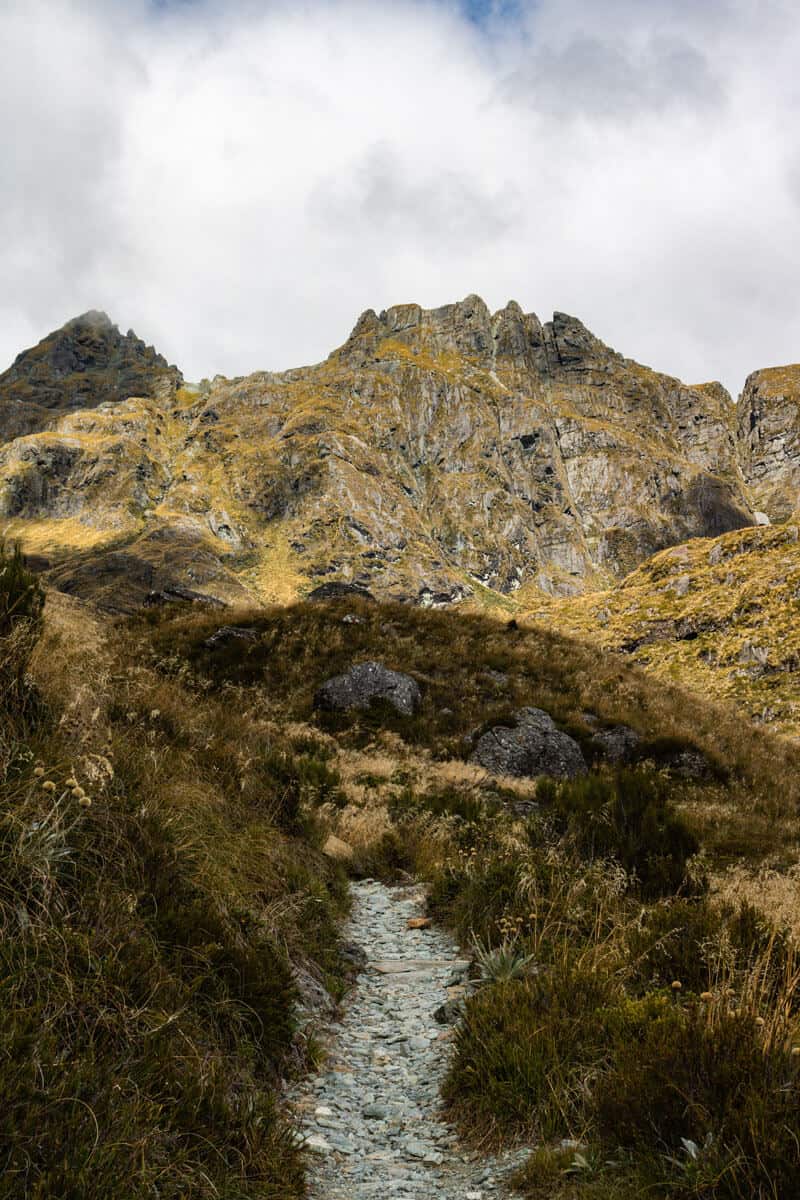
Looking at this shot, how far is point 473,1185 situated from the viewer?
3.74 metres

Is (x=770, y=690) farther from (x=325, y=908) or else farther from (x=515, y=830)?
(x=325, y=908)

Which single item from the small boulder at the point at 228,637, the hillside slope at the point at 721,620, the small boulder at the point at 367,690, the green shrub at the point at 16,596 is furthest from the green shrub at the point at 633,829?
the hillside slope at the point at 721,620

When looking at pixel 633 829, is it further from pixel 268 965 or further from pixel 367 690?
pixel 367 690

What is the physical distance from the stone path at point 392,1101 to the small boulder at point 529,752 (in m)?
10.6

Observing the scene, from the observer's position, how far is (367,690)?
2191 cm

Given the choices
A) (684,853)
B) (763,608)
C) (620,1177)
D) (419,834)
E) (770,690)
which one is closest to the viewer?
(620,1177)

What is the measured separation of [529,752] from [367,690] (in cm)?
573

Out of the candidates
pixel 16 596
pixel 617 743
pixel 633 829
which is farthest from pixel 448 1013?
pixel 617 743

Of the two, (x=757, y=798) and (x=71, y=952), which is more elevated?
(x=71, y=952)

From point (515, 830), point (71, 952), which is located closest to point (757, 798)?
point (515, 830)

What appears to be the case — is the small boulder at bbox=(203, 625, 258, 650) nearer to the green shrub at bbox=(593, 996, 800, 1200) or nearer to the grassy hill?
the grassy hill

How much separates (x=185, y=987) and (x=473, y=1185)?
191 centimetres

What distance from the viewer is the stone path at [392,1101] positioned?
3.81 meters

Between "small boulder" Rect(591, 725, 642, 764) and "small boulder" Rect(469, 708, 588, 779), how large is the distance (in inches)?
29.7
